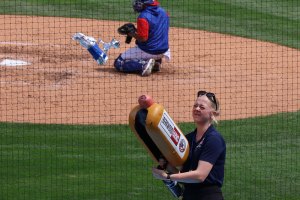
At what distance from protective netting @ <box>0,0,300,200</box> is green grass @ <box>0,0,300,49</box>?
0.03 meters

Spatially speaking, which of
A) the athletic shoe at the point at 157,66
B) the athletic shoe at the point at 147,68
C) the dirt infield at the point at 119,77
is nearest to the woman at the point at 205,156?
the dirt infield at the point at 119,77

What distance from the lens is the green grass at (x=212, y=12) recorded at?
1873cm

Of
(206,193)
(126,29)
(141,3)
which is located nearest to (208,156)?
(206,193)

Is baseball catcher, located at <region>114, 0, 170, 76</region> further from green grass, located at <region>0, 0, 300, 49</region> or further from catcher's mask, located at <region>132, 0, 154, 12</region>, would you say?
green grass, located at <region>0, 0, 300, 49</region>

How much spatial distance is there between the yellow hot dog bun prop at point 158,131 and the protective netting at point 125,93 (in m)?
3.14

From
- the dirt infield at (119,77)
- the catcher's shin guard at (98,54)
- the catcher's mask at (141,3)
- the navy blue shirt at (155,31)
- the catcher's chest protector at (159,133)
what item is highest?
the catcher's chest protector at (159,133)

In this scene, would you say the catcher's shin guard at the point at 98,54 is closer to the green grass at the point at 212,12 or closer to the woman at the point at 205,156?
the green grass at the point at 212,12

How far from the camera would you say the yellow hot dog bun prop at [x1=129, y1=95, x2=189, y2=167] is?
266 inches

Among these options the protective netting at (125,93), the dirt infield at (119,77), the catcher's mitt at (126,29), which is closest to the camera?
the protective netting at (125,93)

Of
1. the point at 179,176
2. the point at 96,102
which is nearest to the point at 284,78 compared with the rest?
the point at 96,102

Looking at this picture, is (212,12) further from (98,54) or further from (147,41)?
(98,54)

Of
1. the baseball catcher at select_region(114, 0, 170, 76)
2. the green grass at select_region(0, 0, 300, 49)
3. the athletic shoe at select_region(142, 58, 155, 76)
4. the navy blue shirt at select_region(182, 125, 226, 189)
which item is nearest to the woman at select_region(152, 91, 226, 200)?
the navy blue shirt at select_region(182, 125, 226, 189)

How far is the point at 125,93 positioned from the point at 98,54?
4.42ft

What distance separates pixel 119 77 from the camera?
15.3m
